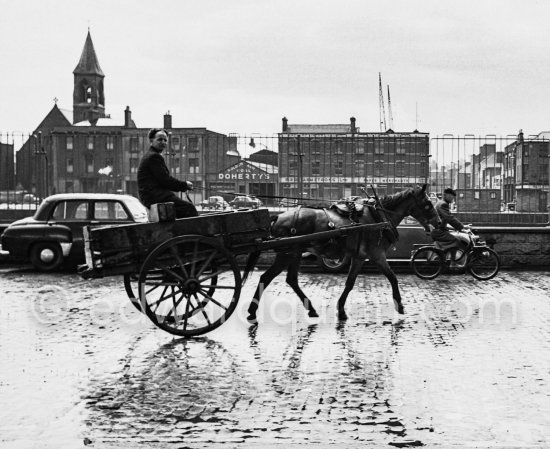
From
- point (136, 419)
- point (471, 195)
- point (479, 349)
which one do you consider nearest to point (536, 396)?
point (479, 349)

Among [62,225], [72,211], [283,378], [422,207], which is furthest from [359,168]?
[283,378]

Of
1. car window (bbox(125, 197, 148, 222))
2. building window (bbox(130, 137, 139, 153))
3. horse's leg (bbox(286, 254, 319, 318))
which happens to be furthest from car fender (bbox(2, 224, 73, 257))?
building window (bbox(130, 137, 139, 153))

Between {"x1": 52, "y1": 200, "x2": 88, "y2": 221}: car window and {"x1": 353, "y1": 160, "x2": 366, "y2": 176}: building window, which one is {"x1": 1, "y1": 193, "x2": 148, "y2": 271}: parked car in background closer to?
{"x1": 52, "y1": 200, "x2": 88, "y2": 221}: car window

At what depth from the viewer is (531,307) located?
12.4m

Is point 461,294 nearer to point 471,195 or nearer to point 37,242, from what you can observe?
point 37,242

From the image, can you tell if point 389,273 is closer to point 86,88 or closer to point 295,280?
point 295,280

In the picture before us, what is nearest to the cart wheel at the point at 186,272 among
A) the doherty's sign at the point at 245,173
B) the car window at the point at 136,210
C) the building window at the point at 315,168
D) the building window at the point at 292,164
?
the car window at the point at 136,210

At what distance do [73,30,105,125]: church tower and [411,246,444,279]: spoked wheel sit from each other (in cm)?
10852

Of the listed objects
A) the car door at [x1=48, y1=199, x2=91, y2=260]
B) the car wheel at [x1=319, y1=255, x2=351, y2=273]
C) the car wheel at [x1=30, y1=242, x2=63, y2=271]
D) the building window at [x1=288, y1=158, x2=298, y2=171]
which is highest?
the building window at [x1=288, y1=158, x2=298, y2=171]

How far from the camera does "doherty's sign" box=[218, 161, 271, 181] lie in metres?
27.4

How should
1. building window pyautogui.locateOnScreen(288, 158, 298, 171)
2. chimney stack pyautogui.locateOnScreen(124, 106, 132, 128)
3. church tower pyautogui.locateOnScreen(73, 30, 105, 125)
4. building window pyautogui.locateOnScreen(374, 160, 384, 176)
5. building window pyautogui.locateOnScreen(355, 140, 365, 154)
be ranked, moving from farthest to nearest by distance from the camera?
1. church tower pyautogui.locateOnScreen(73, 30, 105, 125)
2. chimney stack pyautogui.locateOnScreen(124, 106, 132, 128)
3. building window pyautogui.locateOnScreen(374, 160, 384, 176)
4. building window pyautogui.locateOnScreen(355, 140, 365, 154)
5. building window pyautogui.locateOnScreen(288, 158, 298, 171)

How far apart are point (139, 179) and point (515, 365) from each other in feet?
15.3

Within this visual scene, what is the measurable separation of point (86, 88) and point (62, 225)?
109 m

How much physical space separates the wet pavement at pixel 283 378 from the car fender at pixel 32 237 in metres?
4.94
